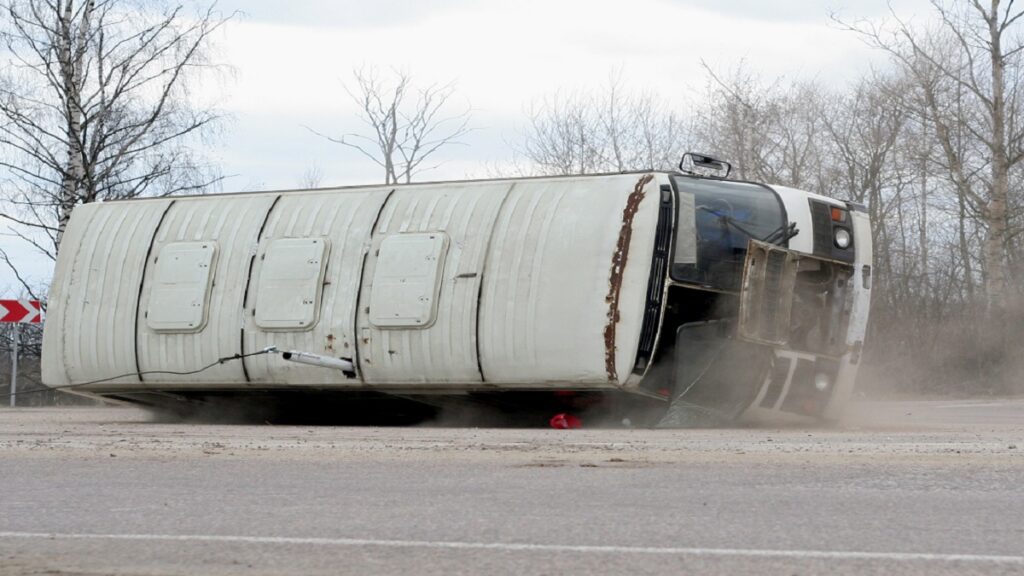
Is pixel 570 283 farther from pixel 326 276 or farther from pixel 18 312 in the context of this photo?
pixel 18 312

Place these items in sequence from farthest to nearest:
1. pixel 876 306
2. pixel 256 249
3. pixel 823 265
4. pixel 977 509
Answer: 1. pixel 876 306
2. pixel 256 249
3. pixel 823 265
4. pixel 977 509

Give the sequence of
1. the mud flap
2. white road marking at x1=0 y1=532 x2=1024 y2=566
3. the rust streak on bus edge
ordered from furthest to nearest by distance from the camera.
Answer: the mud flap < the rust streak on bus edge < white road marking at x1=0 y1=532 x2=1024 y2=566

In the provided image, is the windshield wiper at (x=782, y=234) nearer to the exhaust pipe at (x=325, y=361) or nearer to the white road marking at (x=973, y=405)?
the exhaust pipe at (x=325, y=361)

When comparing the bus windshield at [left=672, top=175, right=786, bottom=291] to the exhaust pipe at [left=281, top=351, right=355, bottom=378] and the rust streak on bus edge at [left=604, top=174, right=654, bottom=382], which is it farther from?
the exhaust pipe at [left=281, top=351, right=355, bottom=378]

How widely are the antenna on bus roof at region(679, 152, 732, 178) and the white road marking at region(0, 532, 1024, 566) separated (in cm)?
958

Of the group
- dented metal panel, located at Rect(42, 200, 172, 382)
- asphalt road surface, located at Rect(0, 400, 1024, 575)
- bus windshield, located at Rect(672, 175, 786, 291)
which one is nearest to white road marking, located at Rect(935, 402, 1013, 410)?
bus windshield, located at Rect(672, 175, 786, 291)

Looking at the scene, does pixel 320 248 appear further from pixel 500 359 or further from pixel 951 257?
pixel 951 257

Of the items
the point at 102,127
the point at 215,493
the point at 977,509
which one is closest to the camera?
the point at 977,509

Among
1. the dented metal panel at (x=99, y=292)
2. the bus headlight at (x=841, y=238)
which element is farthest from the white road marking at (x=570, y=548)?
the dented metal panel at (x=99, y=292)

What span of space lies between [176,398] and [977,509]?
39.8 feet

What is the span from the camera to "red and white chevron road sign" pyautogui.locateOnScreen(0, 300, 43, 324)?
26.8m

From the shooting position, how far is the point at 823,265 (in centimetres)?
1476

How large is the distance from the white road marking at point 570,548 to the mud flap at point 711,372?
863cm

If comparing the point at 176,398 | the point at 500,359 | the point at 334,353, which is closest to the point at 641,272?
the point at 500,359
